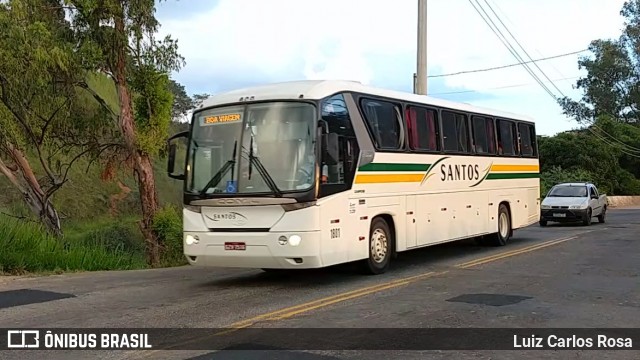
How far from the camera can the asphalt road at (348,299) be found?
25.1 ft

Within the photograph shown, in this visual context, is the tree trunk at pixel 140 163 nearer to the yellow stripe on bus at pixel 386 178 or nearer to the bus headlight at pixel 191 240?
the bus headlight at pixel 191 240

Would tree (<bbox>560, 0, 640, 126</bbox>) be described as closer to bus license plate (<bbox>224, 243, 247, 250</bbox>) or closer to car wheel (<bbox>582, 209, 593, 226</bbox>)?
car wheel (<bbox>582, 209, 593, 226</bbox>)

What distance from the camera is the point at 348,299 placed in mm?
9133

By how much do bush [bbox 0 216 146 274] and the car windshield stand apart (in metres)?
18.5

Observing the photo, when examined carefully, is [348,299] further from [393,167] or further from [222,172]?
[393,167]

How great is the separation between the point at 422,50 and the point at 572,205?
8861 millimetres

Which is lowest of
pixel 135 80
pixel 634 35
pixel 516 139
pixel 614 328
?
pixel 614 328

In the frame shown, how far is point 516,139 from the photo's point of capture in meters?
18.0

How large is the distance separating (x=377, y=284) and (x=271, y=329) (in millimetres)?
3409

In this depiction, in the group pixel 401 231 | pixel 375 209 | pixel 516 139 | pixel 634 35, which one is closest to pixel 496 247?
pixel 516 139

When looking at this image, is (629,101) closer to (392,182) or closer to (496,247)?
(496,247)

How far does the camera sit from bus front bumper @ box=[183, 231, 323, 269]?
9852 millimetres

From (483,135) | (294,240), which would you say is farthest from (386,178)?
(483,135)

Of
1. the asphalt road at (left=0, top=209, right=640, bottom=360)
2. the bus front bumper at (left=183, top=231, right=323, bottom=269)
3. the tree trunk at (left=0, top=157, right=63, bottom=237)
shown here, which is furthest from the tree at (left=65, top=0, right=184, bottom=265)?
the bus front bumper at (left=183, top=231, right=323, bottom=269)
